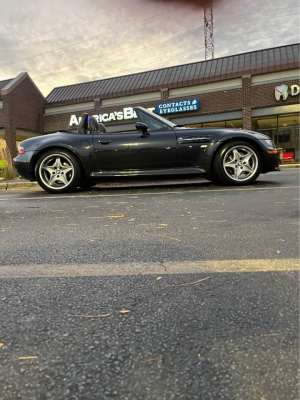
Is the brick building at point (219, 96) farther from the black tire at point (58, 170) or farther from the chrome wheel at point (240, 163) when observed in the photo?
the black tire at point (58, 170)

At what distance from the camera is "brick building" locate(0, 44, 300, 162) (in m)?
20.8

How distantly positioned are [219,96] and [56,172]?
18.8m

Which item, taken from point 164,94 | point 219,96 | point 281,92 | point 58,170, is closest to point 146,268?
point 58,170

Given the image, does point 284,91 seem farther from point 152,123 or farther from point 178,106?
point 152,123

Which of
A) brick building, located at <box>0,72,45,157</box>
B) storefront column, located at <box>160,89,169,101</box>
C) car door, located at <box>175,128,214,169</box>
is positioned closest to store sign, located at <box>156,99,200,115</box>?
storefront column, located at <box>160,89,169,101</box>

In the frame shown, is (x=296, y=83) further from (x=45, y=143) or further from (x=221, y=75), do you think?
(x=45, y=143)

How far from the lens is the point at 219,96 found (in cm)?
2208

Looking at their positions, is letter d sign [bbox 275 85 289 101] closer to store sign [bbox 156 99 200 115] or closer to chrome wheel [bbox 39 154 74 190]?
store sign [bbox 156 99 200 115]

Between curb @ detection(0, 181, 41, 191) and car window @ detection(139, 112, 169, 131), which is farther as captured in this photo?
curb @ detection(0, 181, 41, 191)

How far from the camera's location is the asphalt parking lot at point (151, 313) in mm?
863

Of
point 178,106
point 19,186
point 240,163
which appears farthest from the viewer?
point 178,106

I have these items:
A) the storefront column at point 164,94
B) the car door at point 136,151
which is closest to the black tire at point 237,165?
the car door at point 136,151

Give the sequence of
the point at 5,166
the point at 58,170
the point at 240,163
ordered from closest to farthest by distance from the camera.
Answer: the point at 240,163 → the point at 58,170 → the point at 5,166

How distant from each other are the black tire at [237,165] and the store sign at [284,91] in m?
17.3
